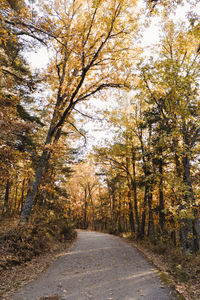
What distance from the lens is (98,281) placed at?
581cm

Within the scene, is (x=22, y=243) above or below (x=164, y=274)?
above

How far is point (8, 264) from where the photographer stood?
6.60m

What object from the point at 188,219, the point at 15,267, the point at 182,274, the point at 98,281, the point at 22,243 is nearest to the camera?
the point at 98,281

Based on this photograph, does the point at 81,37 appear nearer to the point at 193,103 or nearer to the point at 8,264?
the point at 193,103

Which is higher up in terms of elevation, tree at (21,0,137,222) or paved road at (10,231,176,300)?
tree at (21,0,137,222)

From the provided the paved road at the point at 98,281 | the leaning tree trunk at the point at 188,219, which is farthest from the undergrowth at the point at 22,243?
the leaning tree trunk at the point at 188,219

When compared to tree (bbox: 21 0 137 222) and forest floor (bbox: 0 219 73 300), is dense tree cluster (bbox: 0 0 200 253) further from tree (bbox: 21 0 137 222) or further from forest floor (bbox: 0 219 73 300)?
forest floor (bbox: 0 219 73 300)

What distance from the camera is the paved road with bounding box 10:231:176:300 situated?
15.7 ft

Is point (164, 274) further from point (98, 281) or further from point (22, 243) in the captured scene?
point (22, 243)

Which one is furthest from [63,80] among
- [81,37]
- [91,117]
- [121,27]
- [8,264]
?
[8,264]

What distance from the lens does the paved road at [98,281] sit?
4784mm

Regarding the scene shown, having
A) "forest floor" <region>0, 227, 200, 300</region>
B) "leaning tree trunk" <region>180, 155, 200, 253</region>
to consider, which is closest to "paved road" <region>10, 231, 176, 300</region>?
"forest floor" <region>0, 227, 200, 300</region>

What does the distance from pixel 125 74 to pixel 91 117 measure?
2.93 metres

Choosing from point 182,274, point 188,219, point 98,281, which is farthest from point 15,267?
point 188,219
